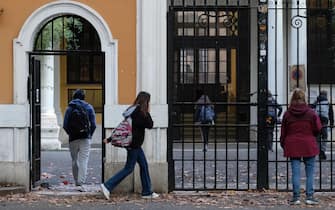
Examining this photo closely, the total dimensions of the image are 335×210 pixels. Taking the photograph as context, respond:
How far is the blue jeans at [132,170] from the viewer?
32.6 ft

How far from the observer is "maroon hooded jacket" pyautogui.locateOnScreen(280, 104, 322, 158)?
375 inches

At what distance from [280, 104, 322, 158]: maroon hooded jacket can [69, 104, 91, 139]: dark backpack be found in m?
3.51

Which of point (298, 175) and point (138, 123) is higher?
point (138, 123)

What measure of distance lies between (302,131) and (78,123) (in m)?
→ 3.81

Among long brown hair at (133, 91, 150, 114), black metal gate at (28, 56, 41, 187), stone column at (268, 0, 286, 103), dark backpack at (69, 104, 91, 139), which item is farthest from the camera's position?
stone column at (268, 0, 286, 103)

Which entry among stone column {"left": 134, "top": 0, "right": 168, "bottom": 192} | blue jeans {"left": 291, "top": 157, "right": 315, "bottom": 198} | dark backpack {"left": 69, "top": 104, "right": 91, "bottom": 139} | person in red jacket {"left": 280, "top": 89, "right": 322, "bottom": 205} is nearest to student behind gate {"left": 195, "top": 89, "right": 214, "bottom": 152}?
stone column {"left": 134, "top": 0, "right": 168, "bottom": 192}

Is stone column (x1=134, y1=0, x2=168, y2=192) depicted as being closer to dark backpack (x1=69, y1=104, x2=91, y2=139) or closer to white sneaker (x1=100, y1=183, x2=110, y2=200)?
white sneaker (x1=100, y1=183, x2=110, y2=200)

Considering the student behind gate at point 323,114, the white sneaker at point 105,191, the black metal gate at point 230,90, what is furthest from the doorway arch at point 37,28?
the student behind gate at point 323,114

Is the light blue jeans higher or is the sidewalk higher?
the light blue jeans

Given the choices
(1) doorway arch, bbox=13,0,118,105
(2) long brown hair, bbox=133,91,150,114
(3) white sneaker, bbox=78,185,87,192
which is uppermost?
(1) doorway arch, bbox=13,0,118,105

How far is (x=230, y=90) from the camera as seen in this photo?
1648 centimetres

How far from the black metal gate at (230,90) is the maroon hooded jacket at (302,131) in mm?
909

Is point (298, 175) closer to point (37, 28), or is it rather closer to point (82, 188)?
point (82, 188)

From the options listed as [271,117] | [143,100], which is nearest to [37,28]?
[143,100]
